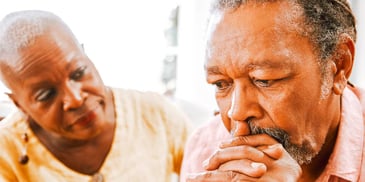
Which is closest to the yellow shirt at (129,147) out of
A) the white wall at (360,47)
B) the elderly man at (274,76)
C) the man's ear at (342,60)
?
the elderly man at (274,76)

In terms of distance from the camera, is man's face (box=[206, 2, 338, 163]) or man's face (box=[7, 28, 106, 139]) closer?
man's face (box=[206, 2, 338, 163])

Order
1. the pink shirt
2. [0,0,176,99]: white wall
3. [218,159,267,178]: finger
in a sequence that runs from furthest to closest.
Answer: [0,0,176,99]: white wall < the pink shirt < [218,159,267,178]: finger

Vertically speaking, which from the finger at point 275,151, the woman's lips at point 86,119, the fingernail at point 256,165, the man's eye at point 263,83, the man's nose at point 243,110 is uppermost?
the man's eye at point 263,83

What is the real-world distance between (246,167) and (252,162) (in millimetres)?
11

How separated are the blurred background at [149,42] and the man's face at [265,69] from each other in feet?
0.48

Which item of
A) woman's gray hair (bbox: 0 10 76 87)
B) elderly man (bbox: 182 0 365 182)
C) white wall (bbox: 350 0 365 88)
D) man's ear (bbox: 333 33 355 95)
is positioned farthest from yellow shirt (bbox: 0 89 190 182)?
white wall (bbox: 350 0 365 88)

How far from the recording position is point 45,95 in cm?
88

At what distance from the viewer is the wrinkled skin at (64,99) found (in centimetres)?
86

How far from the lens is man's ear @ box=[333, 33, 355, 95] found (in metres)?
0.77

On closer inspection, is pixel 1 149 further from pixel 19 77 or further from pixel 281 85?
pixel 281 85

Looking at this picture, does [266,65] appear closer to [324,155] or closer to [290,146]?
[290,146]

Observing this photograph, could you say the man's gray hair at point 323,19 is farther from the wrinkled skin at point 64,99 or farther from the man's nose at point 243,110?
the wrinkled skin at point 64,99

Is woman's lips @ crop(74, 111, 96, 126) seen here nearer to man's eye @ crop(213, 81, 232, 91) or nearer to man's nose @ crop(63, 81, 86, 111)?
man's nose @ crop(63, 81, 86, 111)

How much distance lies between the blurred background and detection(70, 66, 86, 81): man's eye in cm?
5
